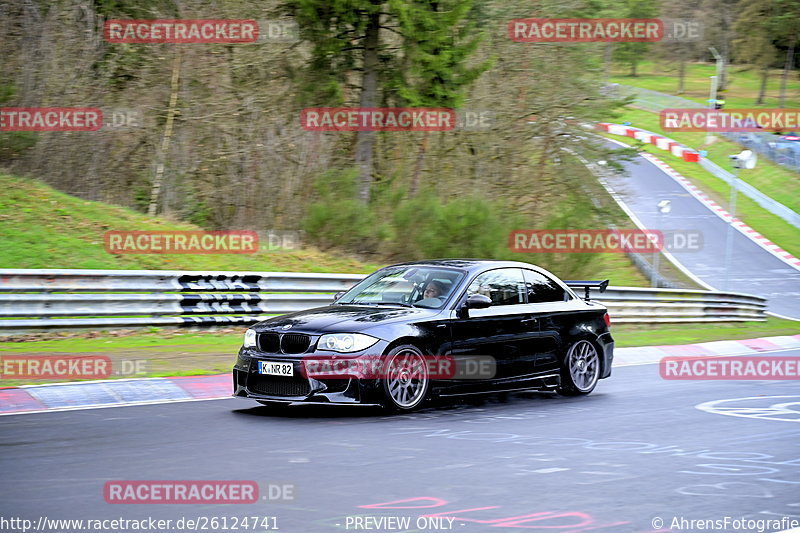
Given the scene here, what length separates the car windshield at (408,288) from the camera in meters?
10.7

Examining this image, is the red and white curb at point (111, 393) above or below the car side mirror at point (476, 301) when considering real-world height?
below

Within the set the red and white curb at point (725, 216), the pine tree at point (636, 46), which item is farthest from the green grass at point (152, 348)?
the pine tree at point (636, 46)

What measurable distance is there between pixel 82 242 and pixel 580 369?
1034 cm

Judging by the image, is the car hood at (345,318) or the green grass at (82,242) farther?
the green grass at (82,242)

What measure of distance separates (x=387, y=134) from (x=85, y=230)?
1021cm

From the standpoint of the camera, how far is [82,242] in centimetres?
1841

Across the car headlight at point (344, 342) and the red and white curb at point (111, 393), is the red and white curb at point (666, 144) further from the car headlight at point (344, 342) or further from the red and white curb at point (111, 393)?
the car headlight at point (344, 342)

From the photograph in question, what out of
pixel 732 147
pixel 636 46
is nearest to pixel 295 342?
pixel 732 147

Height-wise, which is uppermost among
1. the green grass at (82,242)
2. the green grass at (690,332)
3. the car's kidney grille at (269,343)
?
the green grass at (82,242)

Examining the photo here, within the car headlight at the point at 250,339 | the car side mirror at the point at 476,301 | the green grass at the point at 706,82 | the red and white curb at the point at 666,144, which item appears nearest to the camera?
the car headlight at the point at 250,339

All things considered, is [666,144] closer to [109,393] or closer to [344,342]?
[109,393]

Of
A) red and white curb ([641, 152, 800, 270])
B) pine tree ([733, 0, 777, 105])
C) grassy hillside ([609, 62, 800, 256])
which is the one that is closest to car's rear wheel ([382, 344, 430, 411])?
grassy hillside ([609, 62, 800, 256])

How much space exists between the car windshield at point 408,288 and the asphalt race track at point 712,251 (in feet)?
68.5

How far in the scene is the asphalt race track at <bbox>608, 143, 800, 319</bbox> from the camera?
3688 cm
